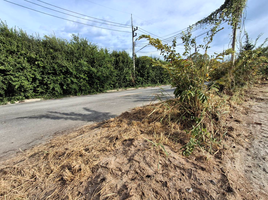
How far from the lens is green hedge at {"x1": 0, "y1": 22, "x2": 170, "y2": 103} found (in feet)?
21.1

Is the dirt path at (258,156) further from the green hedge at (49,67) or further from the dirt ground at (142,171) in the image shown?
the green hedge at (49,67)

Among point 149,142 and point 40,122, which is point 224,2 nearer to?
point 149,142

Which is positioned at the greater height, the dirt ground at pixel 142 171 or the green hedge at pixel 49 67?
the green hedge at pixel 49 67

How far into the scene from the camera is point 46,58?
7.60 meters

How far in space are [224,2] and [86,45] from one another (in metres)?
9.12

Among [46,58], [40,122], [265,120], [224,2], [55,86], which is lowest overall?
[40,122]

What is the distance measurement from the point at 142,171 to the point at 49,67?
8507 millimetres

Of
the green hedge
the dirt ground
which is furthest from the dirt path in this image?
the green hedge

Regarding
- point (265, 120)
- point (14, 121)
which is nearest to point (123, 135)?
point (265, 120)

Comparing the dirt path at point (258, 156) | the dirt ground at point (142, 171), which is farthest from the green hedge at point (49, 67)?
the dirt ground at point (142, 171)

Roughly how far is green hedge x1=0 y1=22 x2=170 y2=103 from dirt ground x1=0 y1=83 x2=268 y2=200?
7.15 meters

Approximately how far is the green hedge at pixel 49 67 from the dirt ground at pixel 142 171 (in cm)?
715

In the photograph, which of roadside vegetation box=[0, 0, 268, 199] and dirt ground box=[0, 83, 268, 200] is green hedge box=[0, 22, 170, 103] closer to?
roadside vegetation box=[0, 0, 268, 199]

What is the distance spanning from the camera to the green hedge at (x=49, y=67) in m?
6.44
